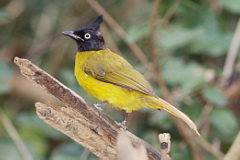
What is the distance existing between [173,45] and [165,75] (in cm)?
26

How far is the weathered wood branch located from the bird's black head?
0.91 metres

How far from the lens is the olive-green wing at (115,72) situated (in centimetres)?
306

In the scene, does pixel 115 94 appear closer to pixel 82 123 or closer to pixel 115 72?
pixel 115 72

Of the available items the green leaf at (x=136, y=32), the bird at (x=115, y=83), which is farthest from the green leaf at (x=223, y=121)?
the bird at (x=115, y=83)

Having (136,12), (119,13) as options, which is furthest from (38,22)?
(136,12)

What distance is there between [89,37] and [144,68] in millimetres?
985

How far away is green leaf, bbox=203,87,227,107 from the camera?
388 centimetres

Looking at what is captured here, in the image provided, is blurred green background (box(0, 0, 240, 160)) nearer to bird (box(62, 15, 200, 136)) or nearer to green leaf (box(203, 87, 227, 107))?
green leaf (box(203, 87, 227, 107))

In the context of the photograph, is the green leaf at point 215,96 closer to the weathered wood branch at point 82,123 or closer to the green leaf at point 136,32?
the green leaf at point 136,32

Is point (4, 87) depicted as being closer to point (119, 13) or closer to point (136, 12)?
point (136, 12)

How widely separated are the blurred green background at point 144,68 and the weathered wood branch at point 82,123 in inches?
47.6

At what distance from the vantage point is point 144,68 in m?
4.39

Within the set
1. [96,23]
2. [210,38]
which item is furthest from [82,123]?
[210,38]

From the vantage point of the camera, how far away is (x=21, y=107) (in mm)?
6066
